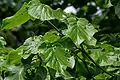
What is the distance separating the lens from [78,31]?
4.04 ft

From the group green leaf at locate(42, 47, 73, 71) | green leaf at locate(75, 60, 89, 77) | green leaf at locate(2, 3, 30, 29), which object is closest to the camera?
green leaf at locate(42, 47, 73, 71)

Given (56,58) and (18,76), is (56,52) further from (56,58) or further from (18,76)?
(18,76)

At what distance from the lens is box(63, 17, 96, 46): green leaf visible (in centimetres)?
122

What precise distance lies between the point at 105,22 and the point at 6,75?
5.14ft

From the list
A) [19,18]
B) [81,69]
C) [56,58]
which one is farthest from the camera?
[81,69]

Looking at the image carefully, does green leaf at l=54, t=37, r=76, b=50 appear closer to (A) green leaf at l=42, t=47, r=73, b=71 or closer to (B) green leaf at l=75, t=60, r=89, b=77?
(A) green leaf at l=42, t=47, r=73, b=71

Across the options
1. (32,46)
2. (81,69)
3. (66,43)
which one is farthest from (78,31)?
(81,69)

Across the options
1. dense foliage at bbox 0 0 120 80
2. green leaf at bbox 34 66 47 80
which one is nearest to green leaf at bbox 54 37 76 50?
dense foliage at bbox 0 0 120 80

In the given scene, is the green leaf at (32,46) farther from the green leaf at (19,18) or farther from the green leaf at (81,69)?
the green leaf at (81,69)

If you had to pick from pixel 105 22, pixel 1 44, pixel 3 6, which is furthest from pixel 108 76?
pixel 3 6

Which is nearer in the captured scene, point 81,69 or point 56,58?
point 56,58

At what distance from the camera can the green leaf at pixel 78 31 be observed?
122cm

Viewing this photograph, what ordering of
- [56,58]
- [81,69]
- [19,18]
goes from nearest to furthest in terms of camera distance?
1. [56,58]
2. [19,18]
3. [81,69]

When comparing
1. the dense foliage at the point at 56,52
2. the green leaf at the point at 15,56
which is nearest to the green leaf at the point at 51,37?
the dense foliage at the point at 56,52
